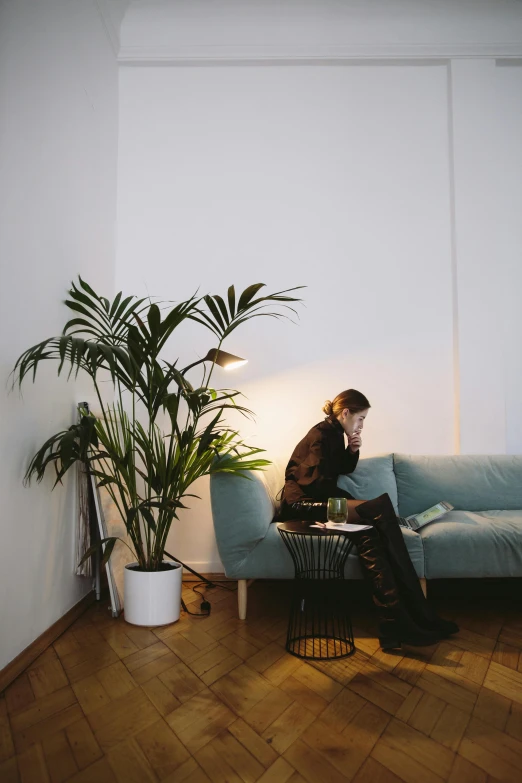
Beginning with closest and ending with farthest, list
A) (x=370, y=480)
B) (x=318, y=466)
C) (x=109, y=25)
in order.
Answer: (x=318, y=466), (x=370, y=480), (x=109, y=25)

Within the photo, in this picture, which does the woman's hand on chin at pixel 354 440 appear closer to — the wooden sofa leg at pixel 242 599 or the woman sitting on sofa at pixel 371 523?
the woman sitting on sofa at pixel 371 523

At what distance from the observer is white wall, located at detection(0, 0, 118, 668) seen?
6.55 ft

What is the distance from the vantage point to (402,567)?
2.34 m

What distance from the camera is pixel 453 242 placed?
11.9 feet

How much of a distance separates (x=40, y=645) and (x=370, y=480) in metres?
1.86

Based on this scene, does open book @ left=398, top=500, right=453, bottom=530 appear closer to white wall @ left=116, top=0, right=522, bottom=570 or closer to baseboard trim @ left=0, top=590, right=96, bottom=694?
white wall @ left=116, top=0, right=522, bottom=570

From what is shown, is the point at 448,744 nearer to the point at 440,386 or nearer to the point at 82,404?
the point at 82,404

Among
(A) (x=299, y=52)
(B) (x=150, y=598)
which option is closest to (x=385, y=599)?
(B) (x=150, y=598)

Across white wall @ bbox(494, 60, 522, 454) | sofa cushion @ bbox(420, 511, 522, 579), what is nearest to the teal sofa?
sofa cushion @ bbox(420, 511, 522, 579)

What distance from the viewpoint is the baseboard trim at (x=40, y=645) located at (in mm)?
1876

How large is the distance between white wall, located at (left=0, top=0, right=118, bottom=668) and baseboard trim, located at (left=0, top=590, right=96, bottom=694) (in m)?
0.03

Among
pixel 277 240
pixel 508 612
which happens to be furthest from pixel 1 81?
pixel 508 612

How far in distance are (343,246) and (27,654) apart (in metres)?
2.90

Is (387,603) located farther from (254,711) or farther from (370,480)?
(370,480)
